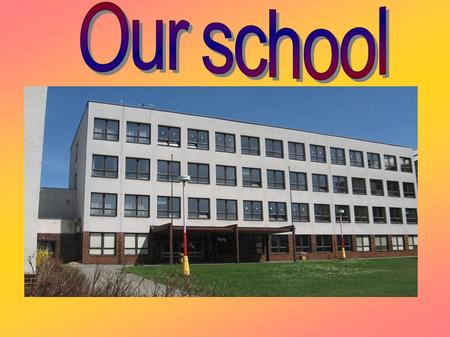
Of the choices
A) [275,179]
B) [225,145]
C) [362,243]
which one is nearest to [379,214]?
[362,243]

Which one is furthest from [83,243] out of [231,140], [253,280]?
[253,280]

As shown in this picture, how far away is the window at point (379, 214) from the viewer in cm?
4878

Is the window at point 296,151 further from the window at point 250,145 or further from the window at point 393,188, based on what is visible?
the window at point 393,188

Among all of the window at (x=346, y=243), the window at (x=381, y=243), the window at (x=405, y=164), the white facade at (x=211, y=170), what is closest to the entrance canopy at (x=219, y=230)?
the white facade at (x=211, y=170)

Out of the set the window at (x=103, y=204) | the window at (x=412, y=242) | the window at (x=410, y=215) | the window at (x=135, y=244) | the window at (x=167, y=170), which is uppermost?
the window at (x=167, y=170)

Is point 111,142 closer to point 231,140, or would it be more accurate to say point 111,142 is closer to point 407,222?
point 231,140

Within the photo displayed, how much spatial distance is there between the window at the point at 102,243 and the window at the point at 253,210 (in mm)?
11222

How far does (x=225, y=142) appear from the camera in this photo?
4072 centimetres

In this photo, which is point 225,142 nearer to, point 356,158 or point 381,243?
point 356,158

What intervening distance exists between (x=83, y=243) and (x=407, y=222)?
3365 cm

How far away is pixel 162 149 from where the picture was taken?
37.7 m

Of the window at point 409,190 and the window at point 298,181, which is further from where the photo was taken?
the window at point 409,190

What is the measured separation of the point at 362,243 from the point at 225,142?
56.9ft

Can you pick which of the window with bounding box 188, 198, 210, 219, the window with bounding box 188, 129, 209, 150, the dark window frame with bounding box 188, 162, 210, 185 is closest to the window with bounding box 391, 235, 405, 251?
the window with bounding box 188, 198, 210, 219
